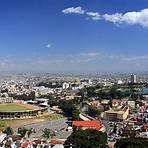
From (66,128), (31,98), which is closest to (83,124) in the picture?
(66,128)

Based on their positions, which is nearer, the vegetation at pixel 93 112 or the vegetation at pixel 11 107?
the vegetation at pixel 93 112

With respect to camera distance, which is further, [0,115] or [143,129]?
[0,115]

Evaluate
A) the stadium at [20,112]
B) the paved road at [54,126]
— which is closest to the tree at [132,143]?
the paved road at [54,126]

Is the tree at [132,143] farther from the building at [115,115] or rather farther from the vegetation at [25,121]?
the vegetation at [25,121]

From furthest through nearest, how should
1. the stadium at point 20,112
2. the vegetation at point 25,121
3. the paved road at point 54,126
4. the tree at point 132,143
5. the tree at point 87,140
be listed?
the stadium at point 20,112
the vegetation at point 25,121
the paved road at point 54,126
the tree at point 87,140
the tree at point 132,143

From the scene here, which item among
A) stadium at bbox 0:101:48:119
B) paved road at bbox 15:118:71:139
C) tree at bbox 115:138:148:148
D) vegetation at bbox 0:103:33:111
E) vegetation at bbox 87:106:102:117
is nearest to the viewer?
tree at bbox 115:138:148:148

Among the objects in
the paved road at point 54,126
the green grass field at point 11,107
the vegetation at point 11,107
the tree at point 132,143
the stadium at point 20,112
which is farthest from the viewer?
the vegetation at point 11,107

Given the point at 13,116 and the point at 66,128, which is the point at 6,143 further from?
the point at 13,116

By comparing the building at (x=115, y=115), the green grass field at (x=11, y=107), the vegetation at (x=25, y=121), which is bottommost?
the vegetation at (x=25, y=121)

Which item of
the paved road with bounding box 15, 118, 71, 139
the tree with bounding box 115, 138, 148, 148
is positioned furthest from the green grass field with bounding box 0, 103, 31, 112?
the tree with bounding box 115, 138, 148, 148

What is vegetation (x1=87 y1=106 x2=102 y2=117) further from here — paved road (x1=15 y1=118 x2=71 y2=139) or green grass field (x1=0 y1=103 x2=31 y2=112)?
green grass field (x1=0 y1=103 x2=31 y2=112)

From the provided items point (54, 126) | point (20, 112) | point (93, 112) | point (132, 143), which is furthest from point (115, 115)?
point (132, 143)
